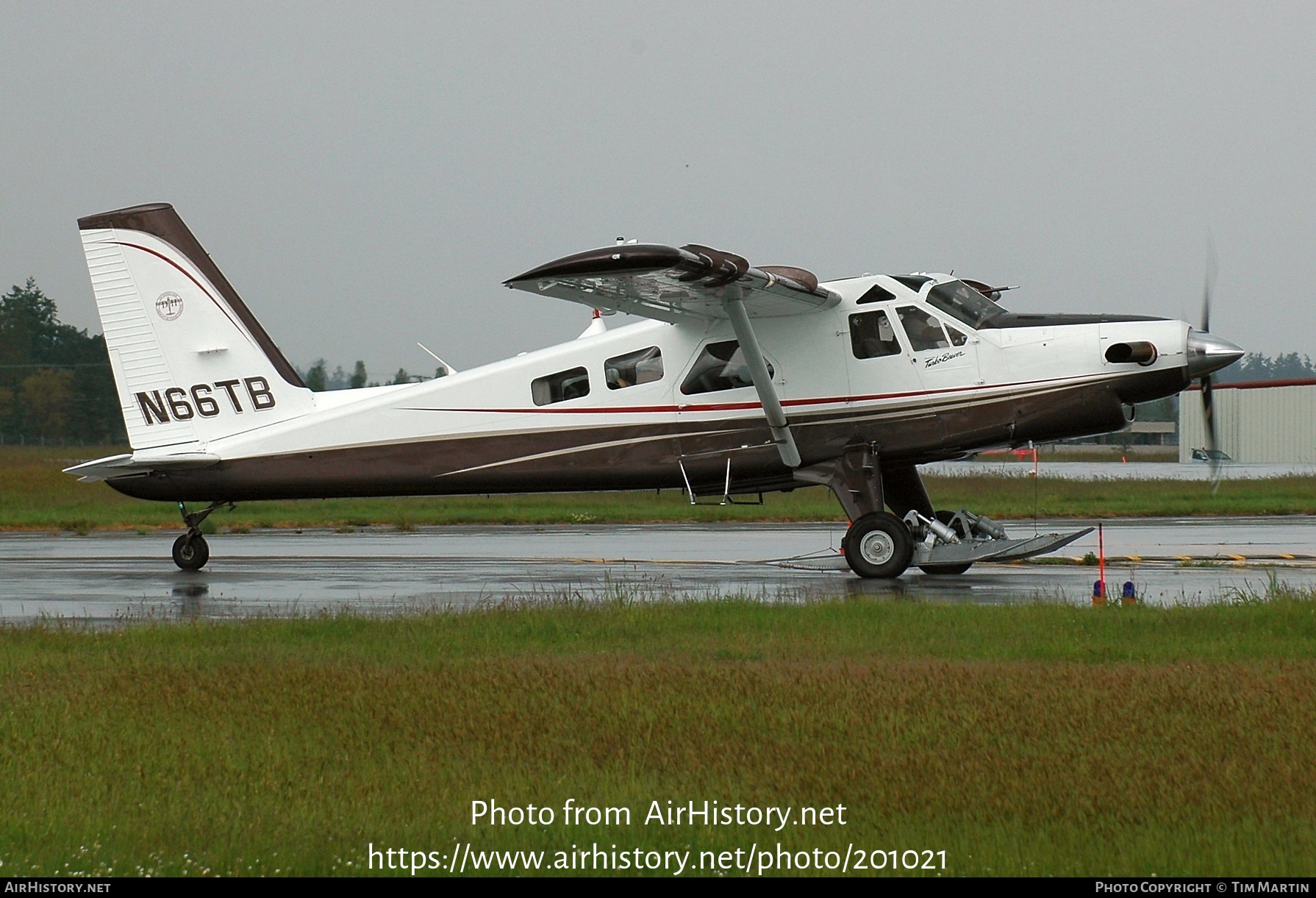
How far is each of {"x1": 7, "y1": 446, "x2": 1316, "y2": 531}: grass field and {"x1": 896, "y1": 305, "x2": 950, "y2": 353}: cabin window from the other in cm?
947

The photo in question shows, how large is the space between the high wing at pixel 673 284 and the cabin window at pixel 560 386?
1271 mm

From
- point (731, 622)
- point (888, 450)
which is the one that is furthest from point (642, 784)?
point (888, 450)

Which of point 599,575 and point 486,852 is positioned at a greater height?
point 486,852

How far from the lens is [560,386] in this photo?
622 inches

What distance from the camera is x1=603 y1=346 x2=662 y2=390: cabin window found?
15477 mm

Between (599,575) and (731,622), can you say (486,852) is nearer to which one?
(731,622)

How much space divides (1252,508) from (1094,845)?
25.5 metres

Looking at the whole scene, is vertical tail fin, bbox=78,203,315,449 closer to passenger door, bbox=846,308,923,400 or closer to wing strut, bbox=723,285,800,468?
wing strut, bbox=723,285,800,468

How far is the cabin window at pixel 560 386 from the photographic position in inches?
618

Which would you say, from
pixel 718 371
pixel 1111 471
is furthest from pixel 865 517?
pixel 1111 471

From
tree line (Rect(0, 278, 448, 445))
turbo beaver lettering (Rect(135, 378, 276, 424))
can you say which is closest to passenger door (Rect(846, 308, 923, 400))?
turbo beaver lettering (Rect(135, 378, 276, 424))

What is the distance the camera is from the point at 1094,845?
472cm

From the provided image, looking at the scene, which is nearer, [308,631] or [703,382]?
[308,631]

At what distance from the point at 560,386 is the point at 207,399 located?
476cm
